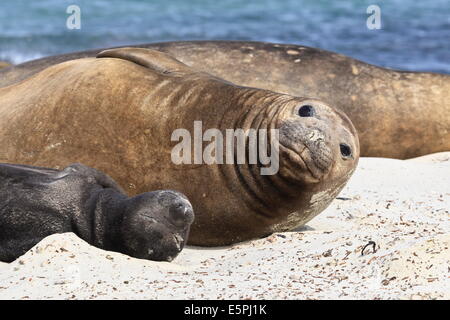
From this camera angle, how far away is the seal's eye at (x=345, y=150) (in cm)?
557

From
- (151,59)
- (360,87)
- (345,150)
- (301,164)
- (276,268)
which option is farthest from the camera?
(360,87)

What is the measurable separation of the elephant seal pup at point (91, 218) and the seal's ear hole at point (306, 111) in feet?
3.27

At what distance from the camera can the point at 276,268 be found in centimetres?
482

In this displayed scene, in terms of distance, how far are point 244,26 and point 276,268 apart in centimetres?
1667

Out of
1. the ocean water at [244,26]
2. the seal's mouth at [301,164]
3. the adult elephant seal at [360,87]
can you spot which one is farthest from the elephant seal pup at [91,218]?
the ocean water at [244,26]

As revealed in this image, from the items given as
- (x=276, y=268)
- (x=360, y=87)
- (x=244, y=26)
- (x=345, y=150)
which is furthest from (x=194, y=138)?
(x=244, y=26)

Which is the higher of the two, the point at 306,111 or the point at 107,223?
the point at 306,111

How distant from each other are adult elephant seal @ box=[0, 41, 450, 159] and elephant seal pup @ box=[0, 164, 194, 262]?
3468mm

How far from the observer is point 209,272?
486 cm

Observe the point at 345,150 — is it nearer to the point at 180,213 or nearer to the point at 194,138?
the point at 194,138

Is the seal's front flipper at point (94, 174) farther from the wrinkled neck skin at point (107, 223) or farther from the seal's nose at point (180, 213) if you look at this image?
the seal's nose at point (180, 213)

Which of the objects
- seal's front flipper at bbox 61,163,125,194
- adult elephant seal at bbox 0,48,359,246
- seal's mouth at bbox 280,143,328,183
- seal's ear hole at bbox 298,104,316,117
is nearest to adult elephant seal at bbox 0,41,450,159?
adult elephant seal at bbox 0,48,359,246

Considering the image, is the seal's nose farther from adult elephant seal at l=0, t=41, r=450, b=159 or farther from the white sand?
adult elephant seal at l=0, t=41, r=450, b=159
